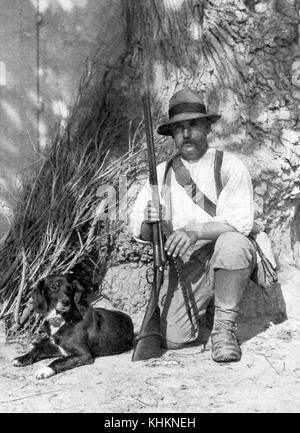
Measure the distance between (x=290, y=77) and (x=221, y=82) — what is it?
50cm

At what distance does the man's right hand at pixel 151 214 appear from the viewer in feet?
14.0

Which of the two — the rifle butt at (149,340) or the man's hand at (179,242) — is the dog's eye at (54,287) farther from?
the man's hand at (179,242)

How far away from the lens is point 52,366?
404 cm

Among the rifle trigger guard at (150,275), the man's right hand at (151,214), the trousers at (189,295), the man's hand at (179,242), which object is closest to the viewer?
the man's hand at (179,242)

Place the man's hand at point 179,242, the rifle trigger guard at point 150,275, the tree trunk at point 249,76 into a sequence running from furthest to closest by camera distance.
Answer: the tree trunk at point 249,76, the rifle trigger guard at point 150,275, the man's hand at point 179,242

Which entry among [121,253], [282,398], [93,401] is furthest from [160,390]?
[121,253]

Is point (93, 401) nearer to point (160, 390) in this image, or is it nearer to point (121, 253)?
point (160, 390)

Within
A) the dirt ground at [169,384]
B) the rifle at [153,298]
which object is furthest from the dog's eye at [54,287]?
the rifle at [153,298]

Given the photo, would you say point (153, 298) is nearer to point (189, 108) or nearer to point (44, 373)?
point (44, 373)

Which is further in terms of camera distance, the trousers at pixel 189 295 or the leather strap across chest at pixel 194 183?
the trousers at pixel 189 295

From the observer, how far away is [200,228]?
4.25m

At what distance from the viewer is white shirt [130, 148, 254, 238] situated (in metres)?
4.25

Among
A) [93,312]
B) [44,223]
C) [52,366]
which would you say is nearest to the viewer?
[52,366]

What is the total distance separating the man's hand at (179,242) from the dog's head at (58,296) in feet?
1.91
